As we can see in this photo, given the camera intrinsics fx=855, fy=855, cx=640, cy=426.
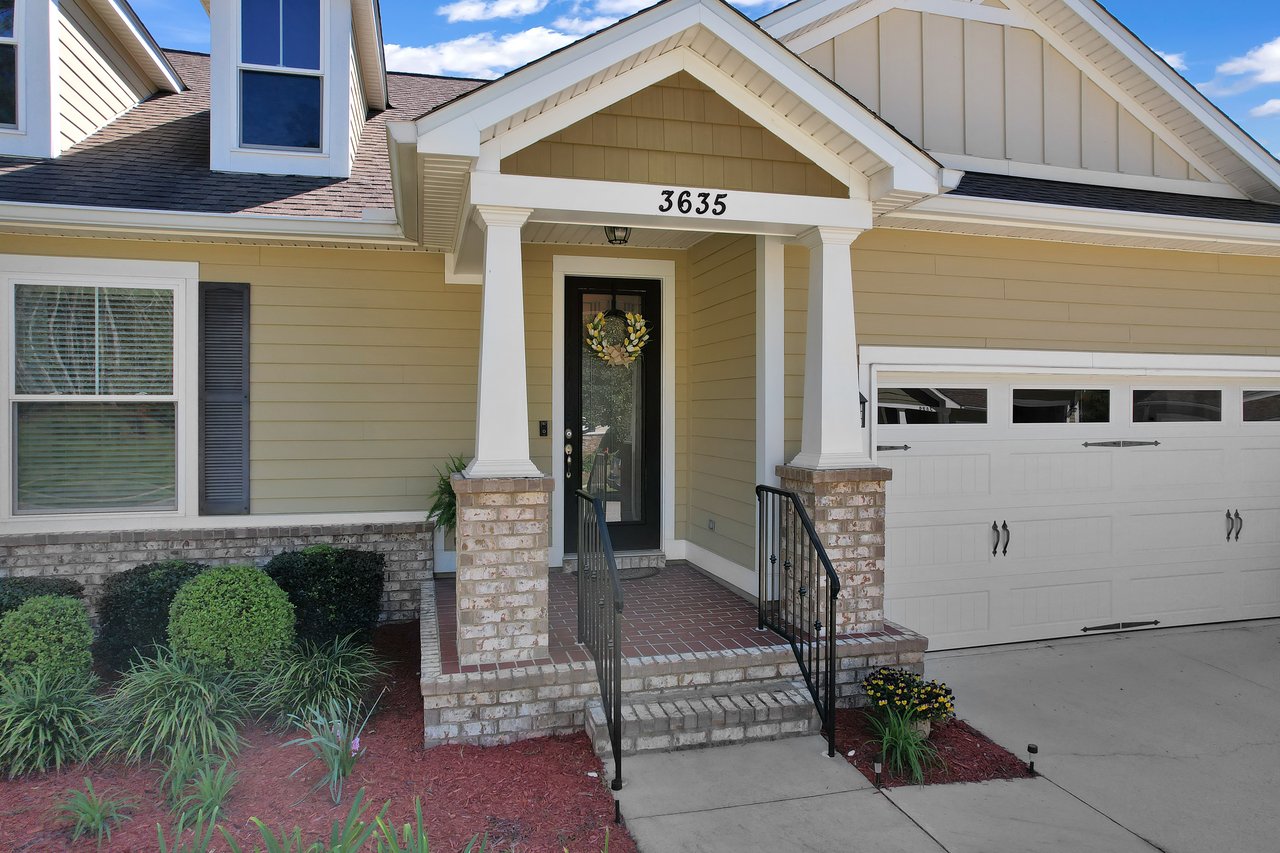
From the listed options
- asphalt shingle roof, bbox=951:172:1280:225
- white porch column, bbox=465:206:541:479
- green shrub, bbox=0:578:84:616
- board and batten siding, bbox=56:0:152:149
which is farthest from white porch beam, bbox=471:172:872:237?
board and batten siding, bbox=56:0:152:149

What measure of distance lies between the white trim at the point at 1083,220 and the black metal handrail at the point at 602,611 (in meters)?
2.83

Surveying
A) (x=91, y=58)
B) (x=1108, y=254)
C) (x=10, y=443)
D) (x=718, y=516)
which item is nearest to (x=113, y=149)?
(x=91, y=58)

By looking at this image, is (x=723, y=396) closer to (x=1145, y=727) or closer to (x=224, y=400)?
(x=1145, y=727)

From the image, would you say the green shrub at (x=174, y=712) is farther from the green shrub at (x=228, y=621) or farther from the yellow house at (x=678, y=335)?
the yellow house at (x=678, y=335)

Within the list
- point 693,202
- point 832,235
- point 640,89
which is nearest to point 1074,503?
point 832,235

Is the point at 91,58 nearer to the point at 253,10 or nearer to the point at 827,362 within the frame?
the point at 253,10

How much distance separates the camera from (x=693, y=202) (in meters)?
4.64

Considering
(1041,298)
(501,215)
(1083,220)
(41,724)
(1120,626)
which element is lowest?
(1120,626)

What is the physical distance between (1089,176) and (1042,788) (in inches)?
196

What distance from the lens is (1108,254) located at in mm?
6328

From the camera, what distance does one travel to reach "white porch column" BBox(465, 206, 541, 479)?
14.2 ft

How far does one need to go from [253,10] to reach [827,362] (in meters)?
5.27

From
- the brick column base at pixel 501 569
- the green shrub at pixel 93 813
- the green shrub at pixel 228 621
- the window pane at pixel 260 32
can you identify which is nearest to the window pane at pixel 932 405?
the brick column base at pixel 501 569

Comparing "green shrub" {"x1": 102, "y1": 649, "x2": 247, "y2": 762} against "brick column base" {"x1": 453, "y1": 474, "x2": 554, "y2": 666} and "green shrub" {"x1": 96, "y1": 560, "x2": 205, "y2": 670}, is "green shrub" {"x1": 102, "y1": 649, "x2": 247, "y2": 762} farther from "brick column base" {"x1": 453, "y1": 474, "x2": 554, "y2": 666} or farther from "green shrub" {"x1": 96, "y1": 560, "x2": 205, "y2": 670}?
"brick column base" {"x1": 453, "y1": 474, "x2": 554, "y2": 666}
